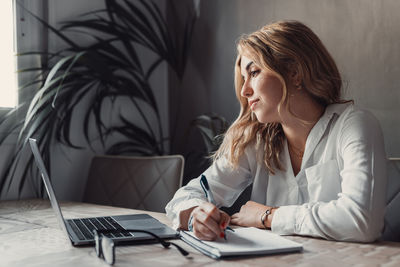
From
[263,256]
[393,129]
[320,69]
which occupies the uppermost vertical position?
A: [320,69]

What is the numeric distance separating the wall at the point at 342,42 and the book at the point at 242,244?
3.76 ft

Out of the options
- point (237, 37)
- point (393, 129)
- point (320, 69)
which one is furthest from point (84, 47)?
point (393, 129)

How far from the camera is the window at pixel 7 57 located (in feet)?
8.00

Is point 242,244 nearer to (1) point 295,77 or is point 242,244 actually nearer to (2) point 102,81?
(1) point 295,77

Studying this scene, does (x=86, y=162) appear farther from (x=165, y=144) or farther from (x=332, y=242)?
(x=332, y=242)

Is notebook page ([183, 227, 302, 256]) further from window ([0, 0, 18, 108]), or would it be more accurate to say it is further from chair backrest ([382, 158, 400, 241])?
window ([0, 0, 18, 108])

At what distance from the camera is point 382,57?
2092 millimetres

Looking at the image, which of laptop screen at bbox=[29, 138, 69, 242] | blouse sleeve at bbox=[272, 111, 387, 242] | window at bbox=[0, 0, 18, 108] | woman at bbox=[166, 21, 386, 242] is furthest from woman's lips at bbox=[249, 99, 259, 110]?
window at bbox=[0, 0, 18, 108]

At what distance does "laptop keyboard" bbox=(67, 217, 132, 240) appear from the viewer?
1235mm

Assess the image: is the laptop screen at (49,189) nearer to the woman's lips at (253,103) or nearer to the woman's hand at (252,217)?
the woman's hand at (252,217)

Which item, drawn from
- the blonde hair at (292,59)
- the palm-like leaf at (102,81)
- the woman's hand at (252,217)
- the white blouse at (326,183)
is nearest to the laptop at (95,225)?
the white blouse at (326,183)

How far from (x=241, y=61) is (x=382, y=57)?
74 cm

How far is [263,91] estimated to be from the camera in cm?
168

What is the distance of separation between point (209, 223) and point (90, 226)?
424 millimetres
